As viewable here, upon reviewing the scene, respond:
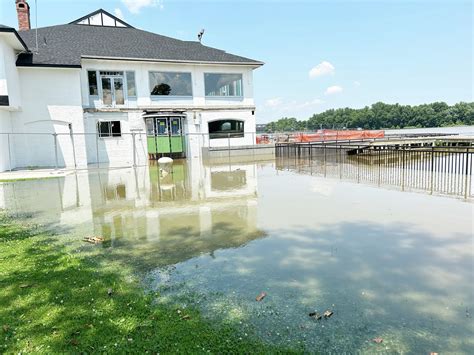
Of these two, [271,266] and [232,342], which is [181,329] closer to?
[232,342]

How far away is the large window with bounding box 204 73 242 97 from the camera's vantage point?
82.8 ft

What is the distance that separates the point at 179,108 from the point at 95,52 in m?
6.08

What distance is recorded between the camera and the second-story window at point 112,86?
2231cm

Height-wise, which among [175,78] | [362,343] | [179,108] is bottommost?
[362,343]

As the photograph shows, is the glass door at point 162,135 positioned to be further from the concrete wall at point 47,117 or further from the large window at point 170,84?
the concrete wall at point 47,117

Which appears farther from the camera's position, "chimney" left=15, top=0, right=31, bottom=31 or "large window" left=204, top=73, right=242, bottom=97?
"chimney" left=15, top=0, right=31, bottom=31

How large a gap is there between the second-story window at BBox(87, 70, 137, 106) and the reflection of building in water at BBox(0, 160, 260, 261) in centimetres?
961

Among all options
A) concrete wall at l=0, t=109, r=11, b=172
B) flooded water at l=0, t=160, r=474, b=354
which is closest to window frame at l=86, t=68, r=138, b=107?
concrete wall at l=0, t=109, r=11, b=172

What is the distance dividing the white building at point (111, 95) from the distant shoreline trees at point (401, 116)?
57.5 metres

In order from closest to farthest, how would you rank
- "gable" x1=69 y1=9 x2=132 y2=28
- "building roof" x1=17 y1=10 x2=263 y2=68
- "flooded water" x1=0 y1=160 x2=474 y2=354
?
1. "flooded water" x1=0 y1=160 x2=474 y2=354
2. "building roof" x1=17 y1=10 x2=263 y2=68
3. "gable" x1=69 y1=9 x2=132 y2=28

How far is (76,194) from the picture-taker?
11102mm

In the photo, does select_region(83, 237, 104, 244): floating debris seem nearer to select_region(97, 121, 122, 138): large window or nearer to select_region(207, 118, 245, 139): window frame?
select_region(97, 121, 122, 138): large window

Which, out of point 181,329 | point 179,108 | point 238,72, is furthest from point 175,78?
point 181,329

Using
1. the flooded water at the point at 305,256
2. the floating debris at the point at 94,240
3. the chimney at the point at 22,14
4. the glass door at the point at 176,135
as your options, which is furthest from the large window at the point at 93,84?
the floating debris at the point at 94,240
